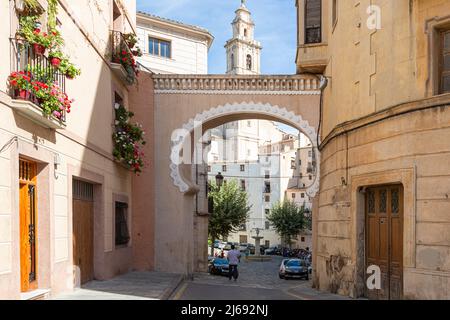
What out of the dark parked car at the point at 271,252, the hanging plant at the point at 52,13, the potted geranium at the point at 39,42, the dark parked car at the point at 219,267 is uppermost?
the hanging plant at the point at 52,13

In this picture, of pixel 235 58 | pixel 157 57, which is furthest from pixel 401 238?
pixel 235 58

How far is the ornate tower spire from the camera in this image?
86375 mm

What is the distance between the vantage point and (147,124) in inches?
720

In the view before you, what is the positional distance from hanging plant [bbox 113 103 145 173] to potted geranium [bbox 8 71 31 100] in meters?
7.06

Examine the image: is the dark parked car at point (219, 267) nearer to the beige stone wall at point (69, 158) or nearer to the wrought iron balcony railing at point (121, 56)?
the beige stone wall at point (69, 158)

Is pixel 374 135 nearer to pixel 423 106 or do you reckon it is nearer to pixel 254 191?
pixel 423 106

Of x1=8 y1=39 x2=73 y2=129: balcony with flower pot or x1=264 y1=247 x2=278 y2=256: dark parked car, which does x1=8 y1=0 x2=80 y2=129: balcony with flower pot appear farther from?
x1=264 y1=247 x2=278 y2=256: dark parked car

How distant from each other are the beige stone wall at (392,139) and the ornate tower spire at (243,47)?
7291cm

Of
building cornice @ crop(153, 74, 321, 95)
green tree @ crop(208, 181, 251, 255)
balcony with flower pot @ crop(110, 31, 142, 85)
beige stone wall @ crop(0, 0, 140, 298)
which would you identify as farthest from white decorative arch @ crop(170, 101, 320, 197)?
green tree @ crop(208, 181, 251, 255)

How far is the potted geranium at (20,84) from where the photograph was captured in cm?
827

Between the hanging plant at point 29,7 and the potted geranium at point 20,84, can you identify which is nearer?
the potted geranium at point 20,84

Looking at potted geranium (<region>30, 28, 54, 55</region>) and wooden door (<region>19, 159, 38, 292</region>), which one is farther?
wooden door (<region>19, 159, 38, 292</region>)

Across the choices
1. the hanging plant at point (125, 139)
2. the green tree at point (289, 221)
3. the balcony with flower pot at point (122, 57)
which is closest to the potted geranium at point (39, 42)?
the balcony with flower pot at point (122, 57)

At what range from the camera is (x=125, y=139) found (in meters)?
15.9
